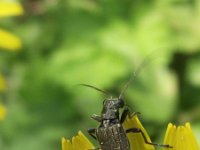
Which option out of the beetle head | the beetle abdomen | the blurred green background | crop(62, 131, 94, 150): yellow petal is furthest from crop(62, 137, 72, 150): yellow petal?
the blurred green background

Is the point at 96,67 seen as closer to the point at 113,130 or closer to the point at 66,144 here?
the point at 113,130

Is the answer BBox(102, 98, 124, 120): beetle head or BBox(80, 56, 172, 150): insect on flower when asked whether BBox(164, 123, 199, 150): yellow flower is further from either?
BBox(102, 98, 124, 120): beetle head

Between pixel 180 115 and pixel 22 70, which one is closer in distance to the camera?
pixel 180 115

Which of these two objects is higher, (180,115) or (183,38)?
(183,38)

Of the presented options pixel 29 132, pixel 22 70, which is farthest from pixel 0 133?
pixel 22 70

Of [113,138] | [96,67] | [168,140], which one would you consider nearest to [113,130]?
[113,138]

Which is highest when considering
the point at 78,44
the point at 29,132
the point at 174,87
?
the point at 78,44

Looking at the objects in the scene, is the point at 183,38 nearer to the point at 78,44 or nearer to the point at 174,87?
the point at 174,87
